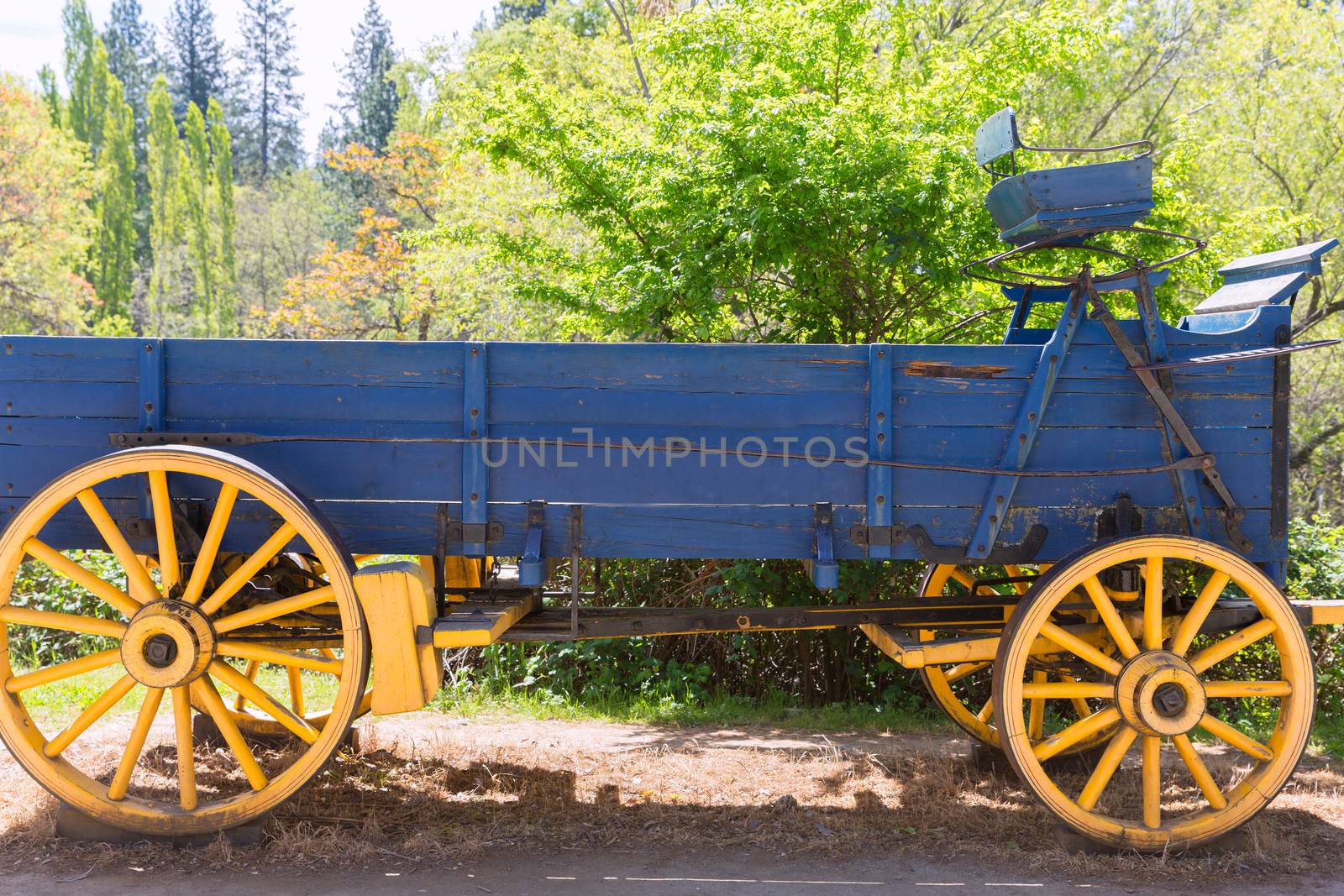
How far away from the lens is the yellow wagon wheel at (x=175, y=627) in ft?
11.1

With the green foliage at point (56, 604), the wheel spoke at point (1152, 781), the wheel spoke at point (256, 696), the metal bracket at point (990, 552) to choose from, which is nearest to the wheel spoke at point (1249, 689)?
the wheel spoke at point (1152, 781)

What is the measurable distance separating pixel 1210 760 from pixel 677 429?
3.10 meters

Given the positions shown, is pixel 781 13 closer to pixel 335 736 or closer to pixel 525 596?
pixel 525 596

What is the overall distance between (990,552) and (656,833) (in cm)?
155

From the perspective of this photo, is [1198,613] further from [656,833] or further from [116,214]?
→ [116,214]

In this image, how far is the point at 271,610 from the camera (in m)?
3.52

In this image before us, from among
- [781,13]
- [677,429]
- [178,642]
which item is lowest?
[178,642]

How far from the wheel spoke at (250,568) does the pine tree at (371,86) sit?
3218 centimetres

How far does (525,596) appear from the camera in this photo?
160 inches

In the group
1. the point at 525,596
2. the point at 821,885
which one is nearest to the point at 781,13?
the point at 525,596

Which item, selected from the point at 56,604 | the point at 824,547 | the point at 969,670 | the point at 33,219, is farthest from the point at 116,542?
the point at 33,219

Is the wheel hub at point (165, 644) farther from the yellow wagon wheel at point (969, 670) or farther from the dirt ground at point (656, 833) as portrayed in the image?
the yellow wagon wheel at point (969, 670)

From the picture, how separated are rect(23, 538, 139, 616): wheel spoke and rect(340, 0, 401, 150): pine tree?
105 feet

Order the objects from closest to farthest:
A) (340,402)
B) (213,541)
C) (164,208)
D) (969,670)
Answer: (213,541)
(340,402)
(969,670)
(164,208)
